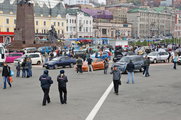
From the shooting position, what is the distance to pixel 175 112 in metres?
13.1

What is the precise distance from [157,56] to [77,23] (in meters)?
88.2

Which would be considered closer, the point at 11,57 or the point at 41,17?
the point at 11,57

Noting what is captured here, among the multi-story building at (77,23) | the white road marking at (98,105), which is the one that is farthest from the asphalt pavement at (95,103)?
the multi-story building at (77,23)

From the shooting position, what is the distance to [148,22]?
564ft

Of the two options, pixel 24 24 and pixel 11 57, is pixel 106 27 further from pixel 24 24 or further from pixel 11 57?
pixel 11 57

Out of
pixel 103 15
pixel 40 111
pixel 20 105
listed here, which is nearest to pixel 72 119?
pixel 40 111

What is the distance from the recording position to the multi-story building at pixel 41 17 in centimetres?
9862

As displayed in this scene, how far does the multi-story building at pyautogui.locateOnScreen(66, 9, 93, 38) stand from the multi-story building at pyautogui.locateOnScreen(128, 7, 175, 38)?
3473 centimetres

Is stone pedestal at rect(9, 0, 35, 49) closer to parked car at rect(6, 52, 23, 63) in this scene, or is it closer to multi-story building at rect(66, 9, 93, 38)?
parked car at rect(6, 52, 23, 63)

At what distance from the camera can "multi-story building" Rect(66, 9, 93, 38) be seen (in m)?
124

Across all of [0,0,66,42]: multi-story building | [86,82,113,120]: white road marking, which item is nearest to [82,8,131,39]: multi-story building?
[0,0,66,42]: multi-story building

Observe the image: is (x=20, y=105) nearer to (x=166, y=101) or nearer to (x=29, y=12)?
(x=166, y=101)

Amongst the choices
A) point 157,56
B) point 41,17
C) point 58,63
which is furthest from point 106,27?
point 58,63

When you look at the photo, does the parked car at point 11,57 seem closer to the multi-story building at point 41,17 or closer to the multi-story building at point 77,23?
the multi-story building at point 41,17
